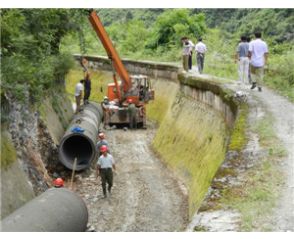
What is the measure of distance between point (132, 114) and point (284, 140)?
46.0ft

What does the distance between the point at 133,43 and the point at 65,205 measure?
3378cm

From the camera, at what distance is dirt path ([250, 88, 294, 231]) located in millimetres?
6641

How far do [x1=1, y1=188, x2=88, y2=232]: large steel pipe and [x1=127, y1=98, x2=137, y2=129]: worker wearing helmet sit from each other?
1356 cm

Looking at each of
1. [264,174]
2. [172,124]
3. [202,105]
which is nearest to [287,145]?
[264,174]

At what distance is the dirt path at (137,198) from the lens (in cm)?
1180

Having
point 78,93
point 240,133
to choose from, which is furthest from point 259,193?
point 78,93

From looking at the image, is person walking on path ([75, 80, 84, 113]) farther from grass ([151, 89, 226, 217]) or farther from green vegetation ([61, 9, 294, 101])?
grass ([151, 89, 226, 217])

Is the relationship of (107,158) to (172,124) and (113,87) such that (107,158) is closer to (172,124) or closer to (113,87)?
(172,124)

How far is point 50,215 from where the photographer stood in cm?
869

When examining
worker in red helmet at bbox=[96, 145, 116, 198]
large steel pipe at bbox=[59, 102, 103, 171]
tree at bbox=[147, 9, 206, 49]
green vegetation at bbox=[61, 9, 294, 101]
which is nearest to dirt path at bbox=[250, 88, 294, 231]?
green vegetation at bbox=[61, 9, 294, 101]

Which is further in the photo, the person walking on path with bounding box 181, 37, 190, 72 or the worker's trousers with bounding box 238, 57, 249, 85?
the person walking on path with bounding box 181, 37, 190, 72

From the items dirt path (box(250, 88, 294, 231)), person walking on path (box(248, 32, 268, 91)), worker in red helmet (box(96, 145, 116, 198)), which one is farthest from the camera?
person walking on path (box(248, 32, 268, 91))

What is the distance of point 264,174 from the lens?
8227 millimetres

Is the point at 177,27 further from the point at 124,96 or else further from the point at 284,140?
the point at 284,140
